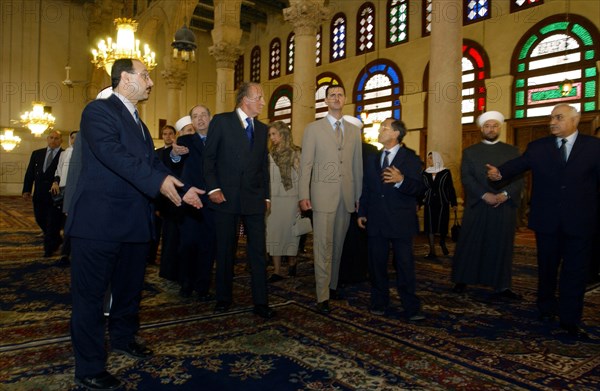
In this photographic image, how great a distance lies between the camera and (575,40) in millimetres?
12320

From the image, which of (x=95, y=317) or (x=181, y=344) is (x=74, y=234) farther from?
(x=181, y=344)

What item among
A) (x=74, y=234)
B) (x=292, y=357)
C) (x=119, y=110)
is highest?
(x=119, y=110)

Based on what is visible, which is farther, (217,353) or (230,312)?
(230,312)

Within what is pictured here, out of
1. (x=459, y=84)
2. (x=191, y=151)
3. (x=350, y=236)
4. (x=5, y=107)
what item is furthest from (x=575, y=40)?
(x=5, y=107)

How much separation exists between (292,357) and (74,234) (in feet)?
4.23

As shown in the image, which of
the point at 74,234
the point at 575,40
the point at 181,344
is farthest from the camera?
the point at 575,40

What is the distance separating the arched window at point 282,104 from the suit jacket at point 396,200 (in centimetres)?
1833

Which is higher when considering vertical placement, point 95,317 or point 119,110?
point 119,110

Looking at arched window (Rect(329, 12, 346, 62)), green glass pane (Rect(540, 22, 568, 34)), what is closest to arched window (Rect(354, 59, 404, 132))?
arched window (Rect(329, 12, 346, 62))

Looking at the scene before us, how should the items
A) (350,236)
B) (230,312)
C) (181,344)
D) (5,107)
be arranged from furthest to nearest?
(5,107)
(350,236)
(230,312)
(181,344)

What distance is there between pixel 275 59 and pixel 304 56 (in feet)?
44.8

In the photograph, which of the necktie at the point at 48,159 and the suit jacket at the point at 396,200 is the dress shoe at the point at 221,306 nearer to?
the suit jacket at the point at 396,200

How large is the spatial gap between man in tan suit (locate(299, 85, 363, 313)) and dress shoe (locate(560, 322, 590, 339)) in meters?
1.59

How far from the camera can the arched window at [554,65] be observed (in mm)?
12047
